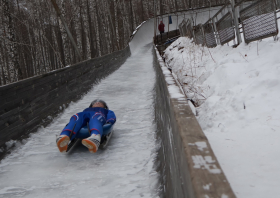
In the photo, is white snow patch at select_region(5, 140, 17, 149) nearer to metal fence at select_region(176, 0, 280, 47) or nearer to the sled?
the sled

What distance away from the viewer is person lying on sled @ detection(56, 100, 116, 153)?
3.24 metres

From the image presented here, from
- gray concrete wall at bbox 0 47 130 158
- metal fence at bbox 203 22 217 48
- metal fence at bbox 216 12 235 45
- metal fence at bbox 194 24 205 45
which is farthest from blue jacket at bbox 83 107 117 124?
metal fence at bbox 194 24 205 45

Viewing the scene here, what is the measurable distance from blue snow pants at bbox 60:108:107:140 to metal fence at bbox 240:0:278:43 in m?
3.61

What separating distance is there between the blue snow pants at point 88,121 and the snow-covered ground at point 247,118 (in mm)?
1414

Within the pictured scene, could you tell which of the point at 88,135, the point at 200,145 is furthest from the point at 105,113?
the point at 200,145

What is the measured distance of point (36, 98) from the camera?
4.71 meters

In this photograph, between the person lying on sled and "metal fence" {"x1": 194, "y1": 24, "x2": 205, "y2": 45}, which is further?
"metal fence" {"x1": 194, "y1": 24, "x2": 205, "y2": 45}

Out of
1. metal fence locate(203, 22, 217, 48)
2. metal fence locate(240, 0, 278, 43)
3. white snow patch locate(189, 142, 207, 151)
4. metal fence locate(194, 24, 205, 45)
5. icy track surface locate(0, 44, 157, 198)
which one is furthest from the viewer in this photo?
metal fence locate(194, 24, 205, 45)

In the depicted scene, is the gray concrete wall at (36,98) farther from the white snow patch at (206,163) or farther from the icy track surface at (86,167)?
the white snow patch at (206,163)

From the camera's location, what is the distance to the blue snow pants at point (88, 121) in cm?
347

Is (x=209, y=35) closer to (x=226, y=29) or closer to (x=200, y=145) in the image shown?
(x=226, y=29)

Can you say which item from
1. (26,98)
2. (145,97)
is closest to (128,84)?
(145,97)

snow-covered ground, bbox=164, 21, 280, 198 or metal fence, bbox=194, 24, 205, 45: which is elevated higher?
metal fence, bbox=194, 24, 205, 45

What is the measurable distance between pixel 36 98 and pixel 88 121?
1.41 m
